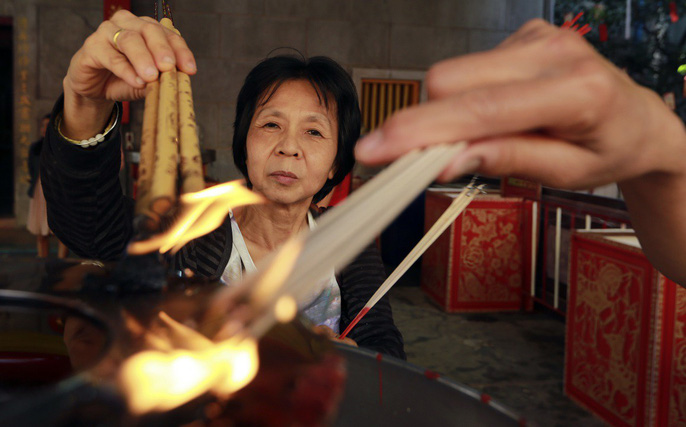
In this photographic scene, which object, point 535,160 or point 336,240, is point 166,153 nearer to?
point 336,240

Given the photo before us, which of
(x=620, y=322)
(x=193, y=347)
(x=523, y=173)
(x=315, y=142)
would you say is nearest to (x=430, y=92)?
(x=523, y=173)

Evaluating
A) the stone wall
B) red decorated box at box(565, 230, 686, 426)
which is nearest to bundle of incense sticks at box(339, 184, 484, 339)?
red decorated box at box(565, 230, 686, 426)

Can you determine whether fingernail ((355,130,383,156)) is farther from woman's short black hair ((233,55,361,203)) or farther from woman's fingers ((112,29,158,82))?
woman's short black hair ((233,55,361,203))

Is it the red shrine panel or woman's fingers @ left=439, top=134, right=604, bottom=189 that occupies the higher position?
woman's fingers @ left=439, top=134, right=604, bottom=189

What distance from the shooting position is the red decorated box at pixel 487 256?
4406mm

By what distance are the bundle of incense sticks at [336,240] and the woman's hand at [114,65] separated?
494 millimetres

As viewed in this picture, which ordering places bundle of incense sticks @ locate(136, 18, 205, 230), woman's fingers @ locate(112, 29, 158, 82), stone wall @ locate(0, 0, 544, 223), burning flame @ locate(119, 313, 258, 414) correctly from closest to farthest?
burning flame @ locate(119, 313, 258, 414) < bundle of incense sticks @ locate(136, 18, 205, 230) < woman's fingers @ locate(112, 29, 158, 82) < stone wall @ locate(0, 0, 544, 223)

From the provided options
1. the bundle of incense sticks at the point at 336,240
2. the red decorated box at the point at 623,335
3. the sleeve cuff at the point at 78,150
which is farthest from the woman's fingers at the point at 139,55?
the red decorated box at the point at 623,335

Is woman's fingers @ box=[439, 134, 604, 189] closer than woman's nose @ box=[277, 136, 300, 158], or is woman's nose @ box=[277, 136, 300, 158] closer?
woman's fingers @ box=[439, 134, 604, 189]

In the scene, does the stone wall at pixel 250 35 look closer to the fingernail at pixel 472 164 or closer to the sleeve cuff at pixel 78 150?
the sleeve cuff at pixel 78 150

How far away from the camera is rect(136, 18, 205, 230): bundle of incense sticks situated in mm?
542

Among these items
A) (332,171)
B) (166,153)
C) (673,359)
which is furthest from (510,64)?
(673,359)

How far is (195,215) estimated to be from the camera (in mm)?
688

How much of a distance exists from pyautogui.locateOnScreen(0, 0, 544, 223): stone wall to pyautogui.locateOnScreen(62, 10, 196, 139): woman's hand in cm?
539
